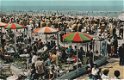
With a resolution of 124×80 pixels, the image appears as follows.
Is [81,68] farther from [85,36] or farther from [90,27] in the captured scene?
[90,27]

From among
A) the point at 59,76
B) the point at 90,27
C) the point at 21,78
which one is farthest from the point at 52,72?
the point at 90,27

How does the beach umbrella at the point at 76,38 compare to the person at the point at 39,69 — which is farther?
the beach umbrella at the point at 76,38

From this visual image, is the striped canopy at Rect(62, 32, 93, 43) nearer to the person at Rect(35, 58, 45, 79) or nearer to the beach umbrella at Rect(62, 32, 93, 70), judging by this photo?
the beach umbrella at Rect(62, 32, 93, 70)

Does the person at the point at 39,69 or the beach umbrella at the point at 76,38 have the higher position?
the beach umbrella at the point at 76,38

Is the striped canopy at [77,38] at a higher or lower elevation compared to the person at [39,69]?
higher

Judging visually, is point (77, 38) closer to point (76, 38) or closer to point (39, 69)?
point (76, 38)

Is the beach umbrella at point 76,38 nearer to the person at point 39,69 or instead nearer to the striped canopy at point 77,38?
the striped canopy at point 77,38

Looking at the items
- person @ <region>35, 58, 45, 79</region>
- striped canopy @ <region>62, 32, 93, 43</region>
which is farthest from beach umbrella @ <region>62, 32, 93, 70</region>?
person @ <region>35, 58, 45, 79</region>

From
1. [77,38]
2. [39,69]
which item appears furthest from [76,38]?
[39,69]

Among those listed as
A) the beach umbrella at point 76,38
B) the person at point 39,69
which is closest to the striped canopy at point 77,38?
the beach umbrella at point 76,38

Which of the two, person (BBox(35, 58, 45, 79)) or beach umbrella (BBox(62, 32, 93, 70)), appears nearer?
person (BBox(35, 58, 45, 79))

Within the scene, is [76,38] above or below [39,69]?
above
